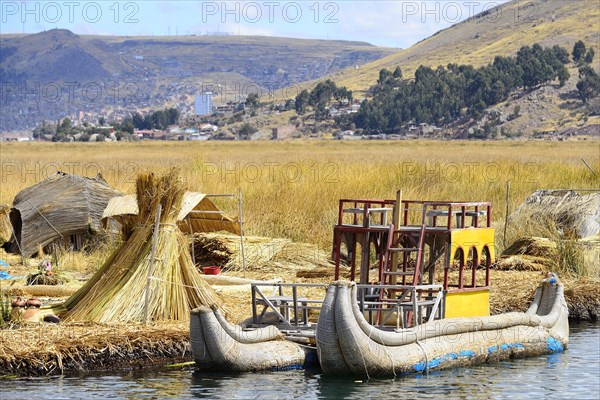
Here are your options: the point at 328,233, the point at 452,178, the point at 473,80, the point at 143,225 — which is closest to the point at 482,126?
the point at 473,80

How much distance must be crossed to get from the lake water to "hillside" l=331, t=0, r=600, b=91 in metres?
129

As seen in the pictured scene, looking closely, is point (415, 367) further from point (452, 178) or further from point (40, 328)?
point (452, 178)

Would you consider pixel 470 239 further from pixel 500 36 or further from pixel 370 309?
pixel 500 36

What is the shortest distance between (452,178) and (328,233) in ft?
26.5

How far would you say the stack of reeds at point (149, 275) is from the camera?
48.3ft

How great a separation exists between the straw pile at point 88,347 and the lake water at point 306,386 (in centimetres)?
20

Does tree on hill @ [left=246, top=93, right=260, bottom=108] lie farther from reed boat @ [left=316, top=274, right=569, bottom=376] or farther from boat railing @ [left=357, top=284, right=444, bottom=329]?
boat railing @ [left=357, top=284, right=444, bottom=329]

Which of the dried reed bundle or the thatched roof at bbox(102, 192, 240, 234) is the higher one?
the thatched roof at bbox(102, 192, 240, 234)

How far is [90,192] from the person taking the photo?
22.2 m

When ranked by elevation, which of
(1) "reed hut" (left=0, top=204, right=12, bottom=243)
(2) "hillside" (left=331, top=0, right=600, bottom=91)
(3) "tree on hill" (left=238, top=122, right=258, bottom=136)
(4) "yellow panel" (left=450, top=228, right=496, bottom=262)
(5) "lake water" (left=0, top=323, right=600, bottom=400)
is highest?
(2) "hillside" (left=331, top=0, right=600, bottom=91)

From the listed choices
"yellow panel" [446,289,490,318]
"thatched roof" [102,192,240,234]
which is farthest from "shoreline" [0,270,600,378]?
"thatched roof" [102,192,240,234]

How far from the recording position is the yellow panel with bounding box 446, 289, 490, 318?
14.6 m

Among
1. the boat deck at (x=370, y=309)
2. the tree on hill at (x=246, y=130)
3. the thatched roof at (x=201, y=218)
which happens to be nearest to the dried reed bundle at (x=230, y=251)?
the thatched roof at (x=201, y=218)

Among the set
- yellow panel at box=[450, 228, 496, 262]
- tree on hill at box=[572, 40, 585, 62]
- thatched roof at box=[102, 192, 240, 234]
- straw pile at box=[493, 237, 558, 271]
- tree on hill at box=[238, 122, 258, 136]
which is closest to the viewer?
yellow panel at box=[450, 228, 496, 262]
